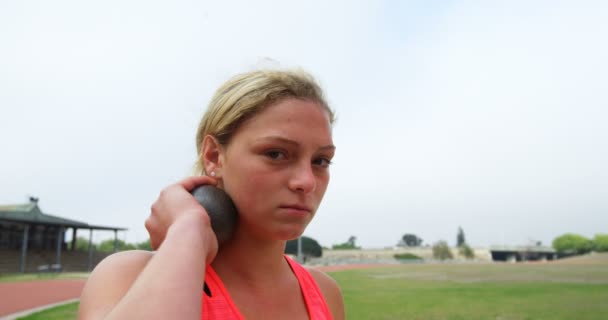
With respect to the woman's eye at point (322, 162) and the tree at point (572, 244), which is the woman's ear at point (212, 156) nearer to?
the woman's eye at point (322, 162)

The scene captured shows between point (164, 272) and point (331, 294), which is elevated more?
point (164, 272)

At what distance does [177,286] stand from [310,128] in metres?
0.84

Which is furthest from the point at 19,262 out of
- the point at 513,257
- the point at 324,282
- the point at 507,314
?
the point at 513,257

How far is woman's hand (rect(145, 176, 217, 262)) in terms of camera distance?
1.46m

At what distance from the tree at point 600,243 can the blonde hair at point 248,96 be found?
157348 mm

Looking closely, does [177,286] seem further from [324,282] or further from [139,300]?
[324,282]

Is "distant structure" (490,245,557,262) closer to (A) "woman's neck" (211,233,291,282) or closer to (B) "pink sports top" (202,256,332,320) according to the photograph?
(B) "pink sports top" (202,256,332,320)

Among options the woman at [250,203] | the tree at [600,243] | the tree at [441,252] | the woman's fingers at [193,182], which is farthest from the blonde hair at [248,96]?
the tree at [600,243]

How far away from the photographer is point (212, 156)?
74.0 inches

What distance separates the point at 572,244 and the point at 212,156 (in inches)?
6325

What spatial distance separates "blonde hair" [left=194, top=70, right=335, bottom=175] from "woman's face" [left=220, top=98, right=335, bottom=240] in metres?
0.04

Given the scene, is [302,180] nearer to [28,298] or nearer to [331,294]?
[331,294]

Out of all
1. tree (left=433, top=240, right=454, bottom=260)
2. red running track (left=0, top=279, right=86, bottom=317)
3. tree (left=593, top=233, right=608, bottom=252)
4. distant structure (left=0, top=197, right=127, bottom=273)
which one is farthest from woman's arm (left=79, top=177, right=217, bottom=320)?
tree (left=593, top=233, right=608, bottom=252)

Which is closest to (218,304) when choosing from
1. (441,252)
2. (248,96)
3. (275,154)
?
(275,154)
